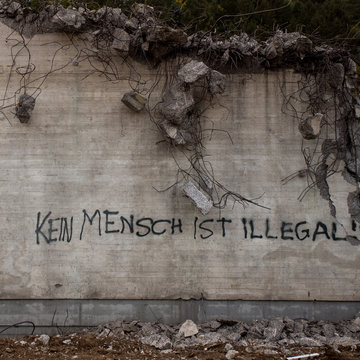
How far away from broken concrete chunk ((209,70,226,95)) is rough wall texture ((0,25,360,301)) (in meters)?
0.26

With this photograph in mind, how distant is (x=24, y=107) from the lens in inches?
228

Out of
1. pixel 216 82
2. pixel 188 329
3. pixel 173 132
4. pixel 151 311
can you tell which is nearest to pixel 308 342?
pixel 188 329

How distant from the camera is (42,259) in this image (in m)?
5.75

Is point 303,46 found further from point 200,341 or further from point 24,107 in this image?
point 200,341

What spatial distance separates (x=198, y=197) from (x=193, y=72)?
5.83 feet

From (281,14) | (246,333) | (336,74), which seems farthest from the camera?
(281,14)

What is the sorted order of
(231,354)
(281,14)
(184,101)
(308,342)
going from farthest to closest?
(281,14), (184,101), (308,342), (231,354)

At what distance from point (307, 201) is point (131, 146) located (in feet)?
9.05

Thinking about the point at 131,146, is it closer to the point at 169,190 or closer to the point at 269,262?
the point at 169,190

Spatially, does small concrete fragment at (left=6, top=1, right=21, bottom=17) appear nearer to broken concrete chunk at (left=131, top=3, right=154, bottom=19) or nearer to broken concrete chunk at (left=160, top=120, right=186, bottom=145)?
broken concrete chunk at (left=131, top=3, right=154, bottom=19)

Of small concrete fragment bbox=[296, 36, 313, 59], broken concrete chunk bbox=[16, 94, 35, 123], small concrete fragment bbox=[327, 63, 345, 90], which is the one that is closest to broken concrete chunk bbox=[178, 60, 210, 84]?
small concrete fragment bbox=[296, 36, 313, 59]

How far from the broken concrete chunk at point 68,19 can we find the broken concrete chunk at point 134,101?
4.11 ft

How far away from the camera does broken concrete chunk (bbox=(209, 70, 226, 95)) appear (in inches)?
227

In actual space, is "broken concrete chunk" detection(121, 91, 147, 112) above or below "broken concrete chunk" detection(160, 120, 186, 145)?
above
